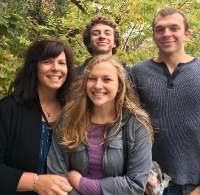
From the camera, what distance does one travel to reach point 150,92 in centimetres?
344

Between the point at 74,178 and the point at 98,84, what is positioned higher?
the point at 98,84

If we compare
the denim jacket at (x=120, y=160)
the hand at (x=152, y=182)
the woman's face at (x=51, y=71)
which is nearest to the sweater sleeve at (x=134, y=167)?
the denim jacket at (x=120, y=160)

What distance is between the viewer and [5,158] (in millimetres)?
3072

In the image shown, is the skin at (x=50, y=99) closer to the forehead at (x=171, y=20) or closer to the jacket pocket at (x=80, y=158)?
the jacket pocket at (x=80, y=158)

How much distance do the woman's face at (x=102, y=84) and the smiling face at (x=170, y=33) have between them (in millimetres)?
605

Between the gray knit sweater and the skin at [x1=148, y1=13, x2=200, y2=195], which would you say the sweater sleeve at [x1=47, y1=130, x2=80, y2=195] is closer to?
the gray knit sweater

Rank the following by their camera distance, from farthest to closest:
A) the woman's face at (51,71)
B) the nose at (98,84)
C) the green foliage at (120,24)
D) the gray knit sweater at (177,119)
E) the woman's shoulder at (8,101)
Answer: the green foliage at (120,24)
the gray knit sweater at (177,119)
the woman's face at (51,71)
the woman's shoulder at (8,101)
the nose at (98,84)

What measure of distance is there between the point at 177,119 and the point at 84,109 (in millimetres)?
771

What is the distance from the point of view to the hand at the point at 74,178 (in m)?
2.94

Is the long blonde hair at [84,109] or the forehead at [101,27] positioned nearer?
the long blonde hair at [84,109]

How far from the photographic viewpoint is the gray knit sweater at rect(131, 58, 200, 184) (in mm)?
3326

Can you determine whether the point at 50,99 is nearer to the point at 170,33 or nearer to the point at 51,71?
the point at 51,71

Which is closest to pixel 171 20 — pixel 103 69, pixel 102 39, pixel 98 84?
pixel 103 69

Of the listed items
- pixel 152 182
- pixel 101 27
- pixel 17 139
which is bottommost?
pixel 152 182
